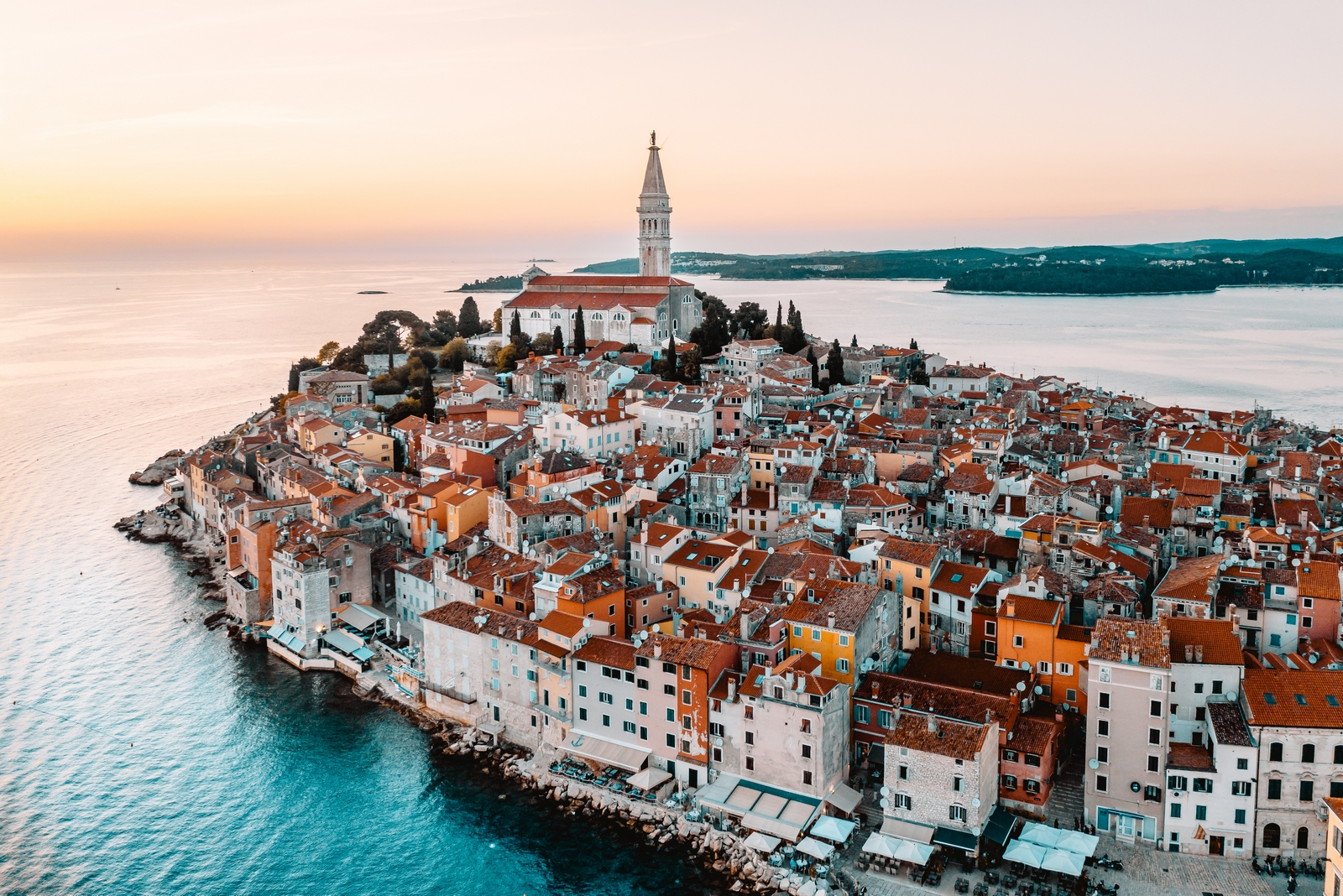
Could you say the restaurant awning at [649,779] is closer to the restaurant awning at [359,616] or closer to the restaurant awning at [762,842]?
the restaurant awning at [762,842]

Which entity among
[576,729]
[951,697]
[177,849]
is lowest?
[177,849]

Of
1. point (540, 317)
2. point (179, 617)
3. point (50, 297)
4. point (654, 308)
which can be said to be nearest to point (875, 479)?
point (179, 617)

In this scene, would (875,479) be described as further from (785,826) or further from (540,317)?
(540,317)

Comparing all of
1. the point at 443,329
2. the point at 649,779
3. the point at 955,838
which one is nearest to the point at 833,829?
the point at 955,838

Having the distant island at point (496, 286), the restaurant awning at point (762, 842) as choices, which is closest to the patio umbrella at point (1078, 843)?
the restaurant awning at point (762, 842)

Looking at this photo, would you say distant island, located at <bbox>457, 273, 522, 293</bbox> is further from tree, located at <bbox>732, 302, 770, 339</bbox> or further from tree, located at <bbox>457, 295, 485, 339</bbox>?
tree, located at <bbox>732, 302, 770, 339</bbox>

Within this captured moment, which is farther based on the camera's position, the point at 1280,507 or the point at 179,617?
the point at 179,617

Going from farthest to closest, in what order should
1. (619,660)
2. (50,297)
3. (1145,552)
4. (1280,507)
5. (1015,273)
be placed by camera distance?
(50,297) → (1015,273) → (1280,507) → (1145,552) → (619,660)
